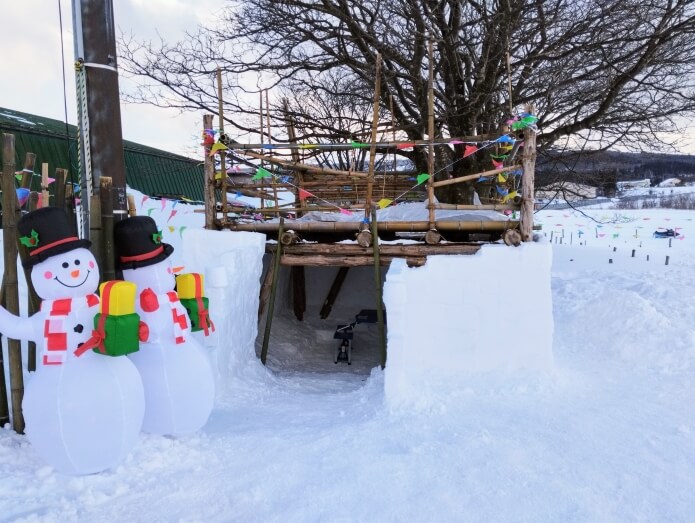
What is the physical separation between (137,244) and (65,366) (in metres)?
0.86

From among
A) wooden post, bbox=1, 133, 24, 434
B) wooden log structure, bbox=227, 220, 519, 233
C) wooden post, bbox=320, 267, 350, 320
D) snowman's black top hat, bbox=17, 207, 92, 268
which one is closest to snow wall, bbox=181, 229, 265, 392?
wooden log structure, bbox=227, 220, 519, 233

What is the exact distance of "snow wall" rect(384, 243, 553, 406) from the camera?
4.72 m

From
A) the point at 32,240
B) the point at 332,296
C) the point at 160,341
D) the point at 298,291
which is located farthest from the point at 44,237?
the point at 332,296

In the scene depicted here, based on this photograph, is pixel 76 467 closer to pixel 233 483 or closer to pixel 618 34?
pixel 233 483

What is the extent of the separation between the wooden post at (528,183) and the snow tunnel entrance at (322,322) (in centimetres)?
306

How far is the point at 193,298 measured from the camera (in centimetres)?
345

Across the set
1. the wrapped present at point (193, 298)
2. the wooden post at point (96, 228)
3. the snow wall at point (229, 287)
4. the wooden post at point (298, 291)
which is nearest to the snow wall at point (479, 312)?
the snow wall at point (229, 287)

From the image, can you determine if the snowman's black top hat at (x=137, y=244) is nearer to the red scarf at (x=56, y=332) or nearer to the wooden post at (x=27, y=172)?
the red scarf at (x=56, y=332)

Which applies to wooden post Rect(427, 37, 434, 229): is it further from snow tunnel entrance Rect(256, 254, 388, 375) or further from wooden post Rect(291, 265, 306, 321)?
wooden post Rect(291, 265, 306, 321)

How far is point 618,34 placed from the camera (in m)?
7.80

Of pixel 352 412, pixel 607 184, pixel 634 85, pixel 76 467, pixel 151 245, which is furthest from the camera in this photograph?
pixel 607 184

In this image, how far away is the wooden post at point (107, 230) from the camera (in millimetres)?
3221

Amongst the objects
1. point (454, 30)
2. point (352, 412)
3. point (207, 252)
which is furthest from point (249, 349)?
point (454, 30)

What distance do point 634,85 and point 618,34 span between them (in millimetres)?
1514
